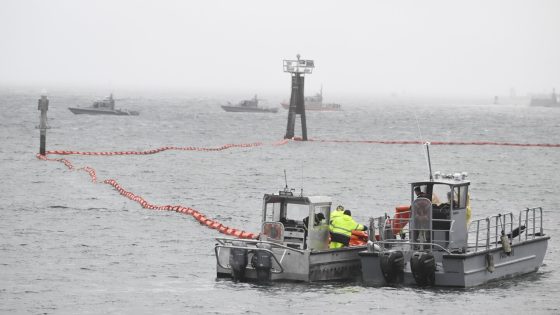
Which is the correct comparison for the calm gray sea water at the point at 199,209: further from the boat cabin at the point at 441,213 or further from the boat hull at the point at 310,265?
the boat cabin at the point at 441,213

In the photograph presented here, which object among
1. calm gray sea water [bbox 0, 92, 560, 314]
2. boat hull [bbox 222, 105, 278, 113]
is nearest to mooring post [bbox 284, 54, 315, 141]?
calm gray sea water [bbox 0, 92, 560, 314]

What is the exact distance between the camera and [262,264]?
27469 mm

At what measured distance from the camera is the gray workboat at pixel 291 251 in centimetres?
2747

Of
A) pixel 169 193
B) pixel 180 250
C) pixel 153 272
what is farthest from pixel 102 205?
pixel 153 272

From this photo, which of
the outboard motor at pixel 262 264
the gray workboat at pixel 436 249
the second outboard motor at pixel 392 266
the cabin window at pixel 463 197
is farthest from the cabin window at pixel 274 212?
the cabin window at pixel 463 197

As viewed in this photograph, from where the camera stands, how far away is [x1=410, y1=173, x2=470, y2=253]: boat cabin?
2778cm

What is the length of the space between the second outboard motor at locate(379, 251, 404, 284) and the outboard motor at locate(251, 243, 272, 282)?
2770 mm

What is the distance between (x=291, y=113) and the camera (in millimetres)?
89375

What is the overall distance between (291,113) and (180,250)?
55.3 m

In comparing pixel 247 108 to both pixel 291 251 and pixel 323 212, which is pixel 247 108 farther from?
pixel 291 251

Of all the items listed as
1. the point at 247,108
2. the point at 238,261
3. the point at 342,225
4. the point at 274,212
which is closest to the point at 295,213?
the point at 274,212

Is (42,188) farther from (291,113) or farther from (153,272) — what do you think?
(291,113)

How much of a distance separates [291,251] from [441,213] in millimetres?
3995

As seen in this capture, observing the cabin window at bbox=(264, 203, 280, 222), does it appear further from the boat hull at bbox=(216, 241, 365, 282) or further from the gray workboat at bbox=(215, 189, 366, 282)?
the boat hull at bbox=(216, 241, 365, 282)
